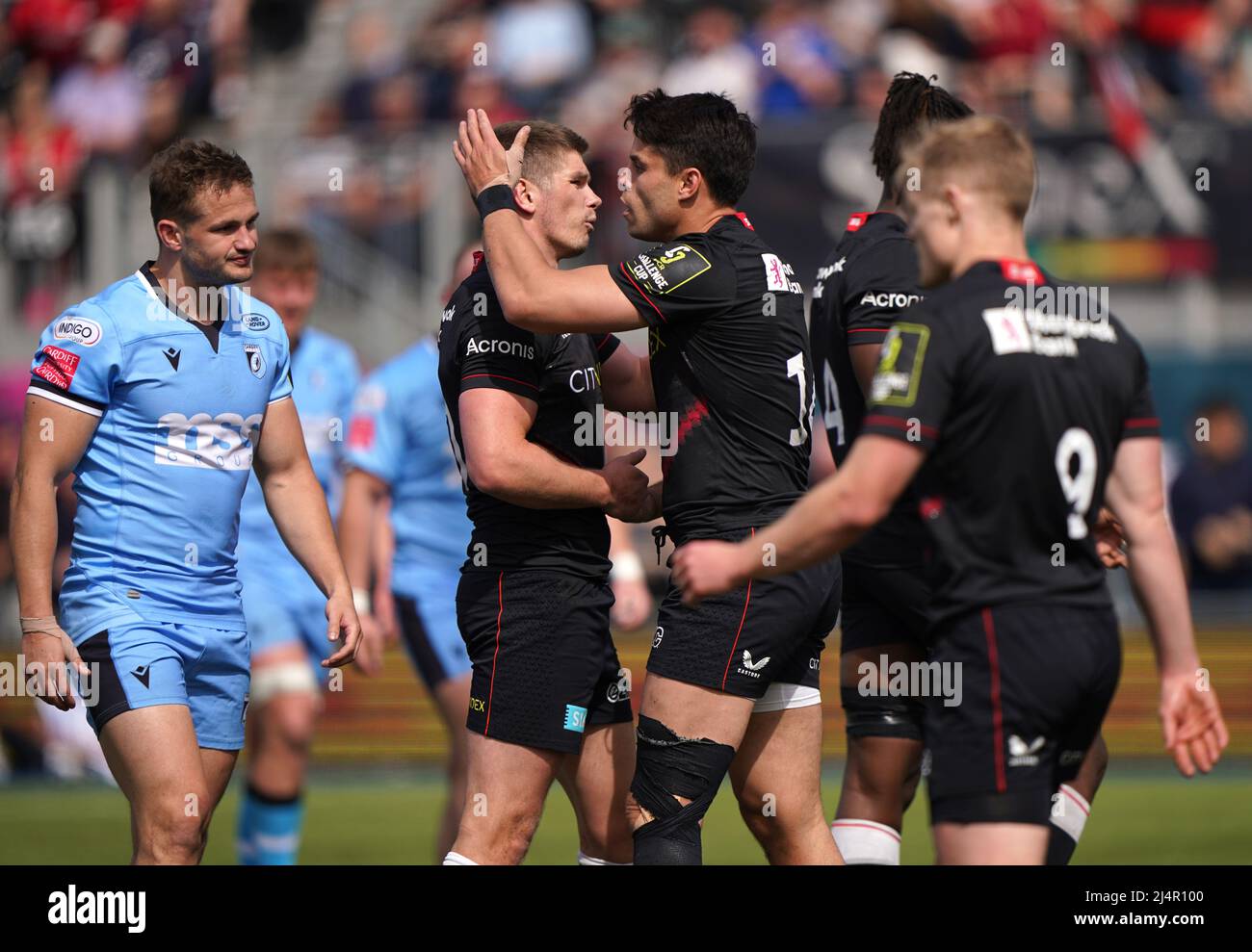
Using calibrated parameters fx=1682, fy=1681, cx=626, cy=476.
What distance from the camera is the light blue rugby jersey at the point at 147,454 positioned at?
5551 millimetres

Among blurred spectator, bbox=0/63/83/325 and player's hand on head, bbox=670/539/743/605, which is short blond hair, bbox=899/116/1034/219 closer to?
player's hand on head, bbox=670/539/743/605

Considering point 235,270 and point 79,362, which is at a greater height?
point 235,270

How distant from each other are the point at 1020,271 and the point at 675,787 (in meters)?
1.93

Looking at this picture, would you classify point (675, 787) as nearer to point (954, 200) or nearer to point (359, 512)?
point (954, 200)

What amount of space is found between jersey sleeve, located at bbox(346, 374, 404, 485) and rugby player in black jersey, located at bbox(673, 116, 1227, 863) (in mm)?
4310

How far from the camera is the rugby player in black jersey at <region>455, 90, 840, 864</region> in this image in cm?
519

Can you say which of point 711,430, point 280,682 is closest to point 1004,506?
point 711,430

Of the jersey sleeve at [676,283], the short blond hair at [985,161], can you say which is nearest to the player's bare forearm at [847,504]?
the short blond hair at [985,161]

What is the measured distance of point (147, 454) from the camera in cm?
565

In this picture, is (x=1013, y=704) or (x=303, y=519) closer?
(x=1013, y=704)

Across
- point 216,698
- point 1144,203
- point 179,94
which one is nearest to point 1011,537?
point 216,698

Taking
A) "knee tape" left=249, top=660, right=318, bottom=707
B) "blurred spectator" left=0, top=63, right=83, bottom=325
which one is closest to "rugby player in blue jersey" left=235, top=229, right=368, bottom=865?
"knee tape" left=249, top=660, right=318, bottom=707

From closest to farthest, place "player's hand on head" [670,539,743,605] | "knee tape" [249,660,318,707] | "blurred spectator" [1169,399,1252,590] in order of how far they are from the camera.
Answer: "player's hand on head" [670,539,743,605] → "knee tape" [249,660,318,707] → "blurred spectator" [1169,399,1252,590]

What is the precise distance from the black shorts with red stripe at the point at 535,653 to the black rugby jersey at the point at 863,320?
984 millimetres
